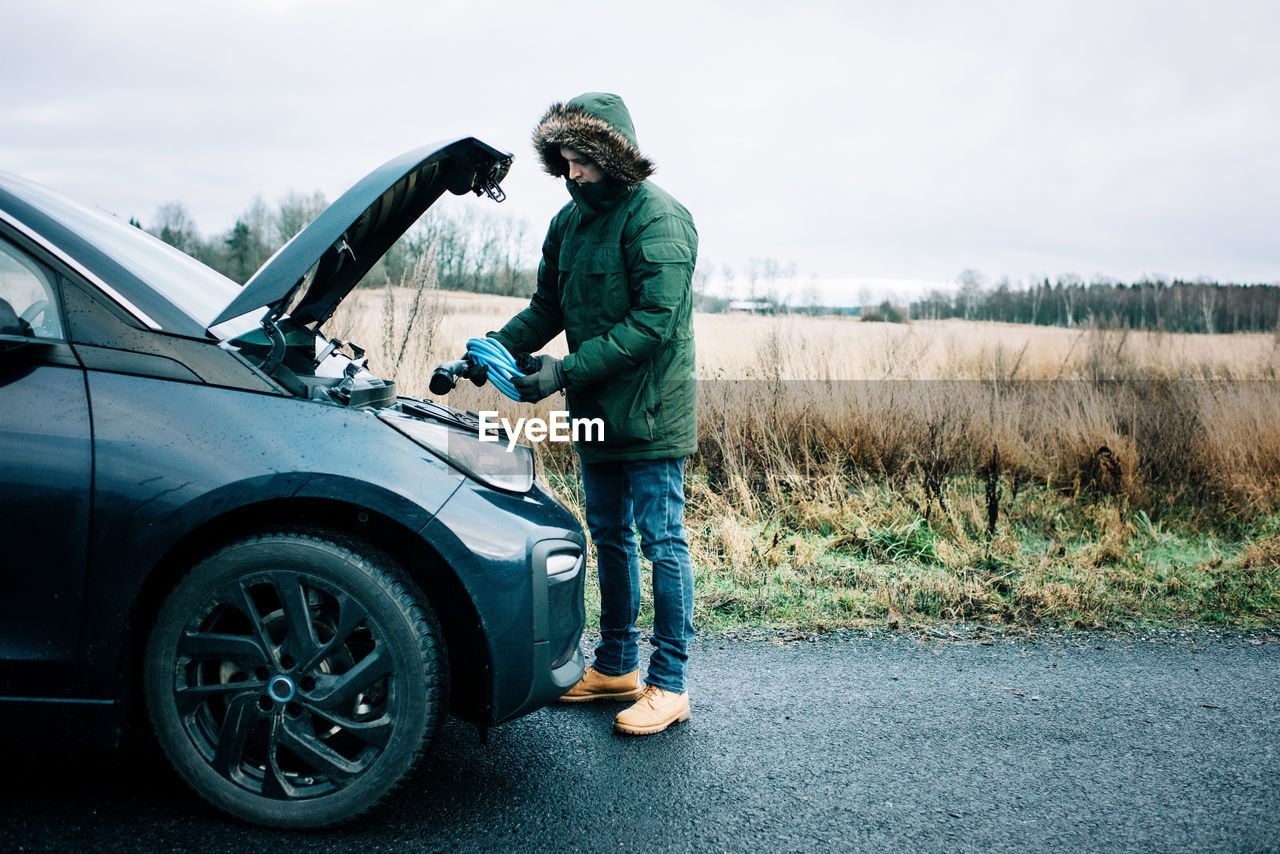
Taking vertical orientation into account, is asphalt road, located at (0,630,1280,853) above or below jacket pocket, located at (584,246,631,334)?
below

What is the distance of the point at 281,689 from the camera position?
2199mm

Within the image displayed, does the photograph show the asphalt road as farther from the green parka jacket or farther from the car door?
the green parka jacket

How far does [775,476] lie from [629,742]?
3513 mm

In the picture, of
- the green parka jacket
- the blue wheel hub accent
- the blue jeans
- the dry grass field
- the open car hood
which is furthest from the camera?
the dry grass field

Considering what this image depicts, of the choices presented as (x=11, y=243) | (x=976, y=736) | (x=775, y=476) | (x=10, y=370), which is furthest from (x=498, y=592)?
(x=775, y=476)

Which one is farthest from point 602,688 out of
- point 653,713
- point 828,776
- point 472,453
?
point 472,453

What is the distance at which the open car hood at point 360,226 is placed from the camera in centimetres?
232

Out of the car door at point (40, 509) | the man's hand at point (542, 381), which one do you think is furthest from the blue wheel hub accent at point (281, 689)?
the man's hand at point (542, 381)

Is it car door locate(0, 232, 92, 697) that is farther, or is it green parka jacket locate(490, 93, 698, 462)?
green parka jacket locate(490, 93, 698, 462)

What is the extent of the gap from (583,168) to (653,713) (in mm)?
1780

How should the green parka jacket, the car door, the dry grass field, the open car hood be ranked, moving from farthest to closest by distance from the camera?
1. the dry grass field
2. the green parka jacket
3. the open car hood
4. the car door

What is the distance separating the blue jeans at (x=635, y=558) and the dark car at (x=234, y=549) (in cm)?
71

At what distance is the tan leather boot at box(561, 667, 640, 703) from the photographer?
10.5ft

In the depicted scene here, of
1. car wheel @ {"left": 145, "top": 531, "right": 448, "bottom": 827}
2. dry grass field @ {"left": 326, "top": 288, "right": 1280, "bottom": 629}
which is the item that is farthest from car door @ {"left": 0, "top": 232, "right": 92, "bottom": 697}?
dry grass field @ {"left": 326, "top": 288, "right": 1280, "bottom": 629}
